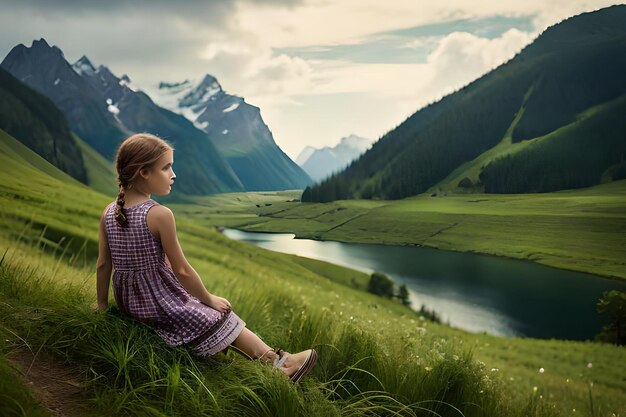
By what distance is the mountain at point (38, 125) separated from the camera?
6216 cm

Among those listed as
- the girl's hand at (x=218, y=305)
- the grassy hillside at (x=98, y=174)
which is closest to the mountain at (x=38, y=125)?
the grassy hillside at (x=98, y=174)

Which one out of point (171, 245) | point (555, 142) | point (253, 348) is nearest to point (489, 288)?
point (253, 348)

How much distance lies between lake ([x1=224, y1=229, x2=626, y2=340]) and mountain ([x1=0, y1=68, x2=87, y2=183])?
38.1 meters

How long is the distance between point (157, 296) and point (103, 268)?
69cm

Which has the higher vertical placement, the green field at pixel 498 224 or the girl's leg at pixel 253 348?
the green field at pixel 498 224

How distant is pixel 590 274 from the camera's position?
2775 cm

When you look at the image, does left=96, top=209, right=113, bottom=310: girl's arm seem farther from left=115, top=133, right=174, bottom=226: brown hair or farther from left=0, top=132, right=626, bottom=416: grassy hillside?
left=115, top=133, right=174, bottom=226: brown hair

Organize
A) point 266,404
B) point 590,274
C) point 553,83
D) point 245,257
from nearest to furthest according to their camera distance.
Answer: point 266,404
point 590,274
point 245,257
point 553,83

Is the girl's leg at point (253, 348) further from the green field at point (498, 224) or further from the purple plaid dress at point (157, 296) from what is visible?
Result: the green field at point (498, 224)

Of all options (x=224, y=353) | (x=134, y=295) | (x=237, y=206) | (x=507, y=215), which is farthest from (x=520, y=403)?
(x=237, y=206)

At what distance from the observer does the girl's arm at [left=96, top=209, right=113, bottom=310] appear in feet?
13.0

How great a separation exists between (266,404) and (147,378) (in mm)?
969

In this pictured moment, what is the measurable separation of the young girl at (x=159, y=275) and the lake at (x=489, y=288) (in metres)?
27.5

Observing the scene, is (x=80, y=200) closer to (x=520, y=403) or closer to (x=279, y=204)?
(x=520, y=403)
